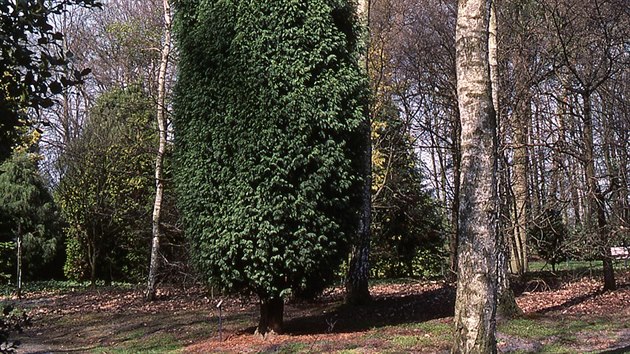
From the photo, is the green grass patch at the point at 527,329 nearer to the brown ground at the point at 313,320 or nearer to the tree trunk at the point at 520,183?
the brown ground at the point at 313,320

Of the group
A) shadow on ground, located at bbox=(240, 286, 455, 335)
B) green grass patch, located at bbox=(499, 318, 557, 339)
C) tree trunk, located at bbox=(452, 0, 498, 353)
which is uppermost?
tree trunk, located at bbox=(452, 0, 498, 353)

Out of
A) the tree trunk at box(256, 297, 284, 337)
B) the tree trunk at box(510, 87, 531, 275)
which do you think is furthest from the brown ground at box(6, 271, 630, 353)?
the tree trunk at box(510, 87, 531, 275)

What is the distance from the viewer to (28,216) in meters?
22.5

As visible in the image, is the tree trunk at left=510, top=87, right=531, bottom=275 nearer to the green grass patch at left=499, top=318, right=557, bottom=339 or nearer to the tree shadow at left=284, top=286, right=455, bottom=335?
the tree shadow at left=284, top=286, right=455, bottom=335

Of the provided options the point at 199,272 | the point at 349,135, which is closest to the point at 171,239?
the point at 199,272

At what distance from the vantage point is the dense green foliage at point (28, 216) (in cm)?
2238

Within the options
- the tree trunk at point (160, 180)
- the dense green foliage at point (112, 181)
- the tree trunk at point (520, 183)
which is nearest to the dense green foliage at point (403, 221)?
the tree trunk at point (520, 183)

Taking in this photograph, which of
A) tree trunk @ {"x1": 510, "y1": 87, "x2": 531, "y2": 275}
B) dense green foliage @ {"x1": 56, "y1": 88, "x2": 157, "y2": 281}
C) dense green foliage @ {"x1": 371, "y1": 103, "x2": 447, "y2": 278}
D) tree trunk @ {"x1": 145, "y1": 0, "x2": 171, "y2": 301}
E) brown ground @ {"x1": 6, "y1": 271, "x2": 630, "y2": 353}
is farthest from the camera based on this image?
dense green foliage @ {"x1": 56, "y1": 88, "x2": 157, "y2": 281}

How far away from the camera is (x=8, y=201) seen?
22219mm

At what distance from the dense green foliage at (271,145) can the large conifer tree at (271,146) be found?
2 centimetres

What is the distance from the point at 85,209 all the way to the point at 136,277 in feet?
11.3

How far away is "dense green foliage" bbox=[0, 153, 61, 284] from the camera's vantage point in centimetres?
2238

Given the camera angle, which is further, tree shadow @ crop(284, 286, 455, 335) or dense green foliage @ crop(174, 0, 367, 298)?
tree shadow @ crop(284, 286, 455, 335)

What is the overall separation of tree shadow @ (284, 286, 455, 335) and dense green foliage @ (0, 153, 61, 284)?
14.4 metres
